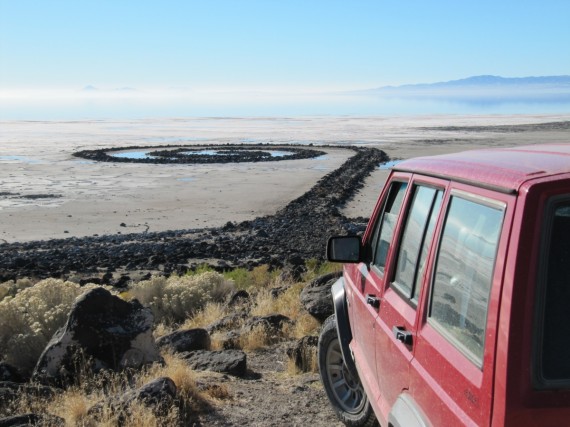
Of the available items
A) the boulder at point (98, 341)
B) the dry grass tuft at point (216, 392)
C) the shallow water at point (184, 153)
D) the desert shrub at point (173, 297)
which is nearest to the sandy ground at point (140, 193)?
the shallow water at point (184, 153)

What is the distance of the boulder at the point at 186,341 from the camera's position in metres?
8.23

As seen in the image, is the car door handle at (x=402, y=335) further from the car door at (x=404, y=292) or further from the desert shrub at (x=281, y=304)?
the desert shrub at (x=281, y=304)

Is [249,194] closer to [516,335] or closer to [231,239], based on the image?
[231,239]

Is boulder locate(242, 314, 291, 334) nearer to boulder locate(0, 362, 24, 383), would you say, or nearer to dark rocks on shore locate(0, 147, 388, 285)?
boulder locate(0, 362, 24, 383)

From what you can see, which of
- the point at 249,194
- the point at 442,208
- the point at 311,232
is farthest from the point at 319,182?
the point at 442,208

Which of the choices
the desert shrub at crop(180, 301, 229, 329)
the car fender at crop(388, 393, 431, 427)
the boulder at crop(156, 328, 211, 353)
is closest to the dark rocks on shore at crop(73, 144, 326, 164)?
the desert shrub at crop(180, 301, 229, 329)

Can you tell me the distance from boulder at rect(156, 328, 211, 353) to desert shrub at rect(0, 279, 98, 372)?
127 centimetres

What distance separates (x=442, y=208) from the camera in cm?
330

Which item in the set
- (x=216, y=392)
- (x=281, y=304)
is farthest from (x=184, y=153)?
(x=216, y=392)

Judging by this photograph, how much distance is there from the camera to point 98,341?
7.14m

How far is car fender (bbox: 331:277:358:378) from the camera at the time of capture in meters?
5.14

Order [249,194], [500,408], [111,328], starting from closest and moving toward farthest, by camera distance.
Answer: [500,408]
[111,328]
[249,194]

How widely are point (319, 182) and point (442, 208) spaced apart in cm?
3156

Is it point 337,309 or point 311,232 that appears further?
point 311,232
